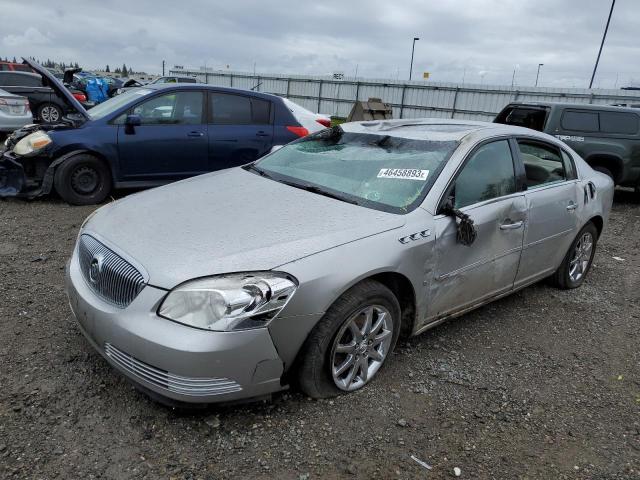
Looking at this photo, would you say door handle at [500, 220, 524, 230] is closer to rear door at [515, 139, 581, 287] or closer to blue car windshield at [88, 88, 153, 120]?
rear door at [515, 139, 581, 287]

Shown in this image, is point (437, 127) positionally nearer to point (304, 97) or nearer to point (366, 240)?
point (366, 240)

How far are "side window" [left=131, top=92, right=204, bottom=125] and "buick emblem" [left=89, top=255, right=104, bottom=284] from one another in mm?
4187

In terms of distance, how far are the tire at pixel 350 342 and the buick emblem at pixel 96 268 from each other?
113 centimetres

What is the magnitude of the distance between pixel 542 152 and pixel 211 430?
328 centimetres

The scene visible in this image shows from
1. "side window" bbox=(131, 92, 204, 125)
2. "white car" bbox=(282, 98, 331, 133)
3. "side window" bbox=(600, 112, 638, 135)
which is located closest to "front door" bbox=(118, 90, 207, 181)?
"side window" bbox=(131, 92, 204, 125)

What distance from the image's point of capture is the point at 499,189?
11.5 feet

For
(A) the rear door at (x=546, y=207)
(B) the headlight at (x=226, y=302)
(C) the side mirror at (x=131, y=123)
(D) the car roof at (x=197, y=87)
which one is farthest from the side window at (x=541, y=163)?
(C) the side mirror at (x=131, y=123)

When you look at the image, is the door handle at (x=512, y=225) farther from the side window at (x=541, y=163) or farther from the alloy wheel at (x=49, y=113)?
the alloy wheel at (x=49, y=113)

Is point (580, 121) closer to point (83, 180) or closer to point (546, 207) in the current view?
point (546, 207)

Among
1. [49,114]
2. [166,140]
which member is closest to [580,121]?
[166,140]

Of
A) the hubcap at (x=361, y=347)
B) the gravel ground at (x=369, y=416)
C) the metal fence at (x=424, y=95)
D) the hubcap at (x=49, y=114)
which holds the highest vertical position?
the metal fence at (x=424, y=95)

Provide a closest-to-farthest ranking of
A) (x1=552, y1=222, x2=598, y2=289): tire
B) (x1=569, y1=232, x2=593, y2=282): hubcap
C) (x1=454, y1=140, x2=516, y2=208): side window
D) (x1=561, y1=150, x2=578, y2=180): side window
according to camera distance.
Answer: (x1=454, y1=140, x2=516, y2=208): side window
(x1=561, y1=150, x2=578, y2=180): side window
(x1=552, y1=222, x2=598, y2=289): tire
(x1=569, y1=232, x2=593, y2=282): hubcap

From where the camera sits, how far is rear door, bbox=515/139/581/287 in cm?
377

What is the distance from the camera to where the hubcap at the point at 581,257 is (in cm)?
458
